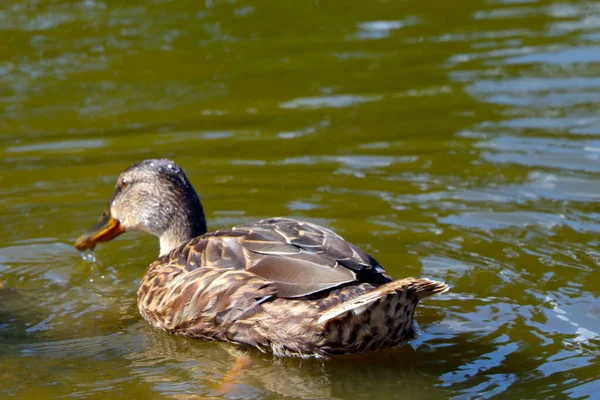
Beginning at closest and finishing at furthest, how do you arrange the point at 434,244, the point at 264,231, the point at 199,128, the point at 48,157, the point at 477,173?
the point at 264,231
the point at 434,244
the point at 477,173
the point at 48,157
the point at 199,128

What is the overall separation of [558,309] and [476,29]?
740 cm

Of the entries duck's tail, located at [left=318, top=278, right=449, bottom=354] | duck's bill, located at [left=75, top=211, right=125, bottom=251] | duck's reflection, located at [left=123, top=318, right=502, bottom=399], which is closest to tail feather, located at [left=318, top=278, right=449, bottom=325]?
duck's tail, located at [left=318, top=278, right=449, bottom=354]

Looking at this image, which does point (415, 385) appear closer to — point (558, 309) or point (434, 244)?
point (558, 309)

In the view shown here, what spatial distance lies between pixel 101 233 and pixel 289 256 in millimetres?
2252

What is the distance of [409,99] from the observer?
10.7m

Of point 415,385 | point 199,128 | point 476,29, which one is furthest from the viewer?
point 476,29

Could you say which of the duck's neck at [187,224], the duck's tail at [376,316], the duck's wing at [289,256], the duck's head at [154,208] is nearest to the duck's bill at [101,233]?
the duck's head at [154,208]

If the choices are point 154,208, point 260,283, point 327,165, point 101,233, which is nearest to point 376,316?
point 260,283

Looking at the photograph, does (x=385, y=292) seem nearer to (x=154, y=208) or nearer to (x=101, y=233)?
(x=154, y=208)

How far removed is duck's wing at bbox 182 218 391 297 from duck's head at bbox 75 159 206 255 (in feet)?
3.09

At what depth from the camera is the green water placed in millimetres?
5625

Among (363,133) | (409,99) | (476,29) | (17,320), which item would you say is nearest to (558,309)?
(17,320)

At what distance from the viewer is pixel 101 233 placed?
7508mm

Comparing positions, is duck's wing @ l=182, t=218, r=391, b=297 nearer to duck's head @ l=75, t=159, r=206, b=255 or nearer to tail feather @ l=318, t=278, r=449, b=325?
tail feather @ l=318, t=278, r=449, b=325
